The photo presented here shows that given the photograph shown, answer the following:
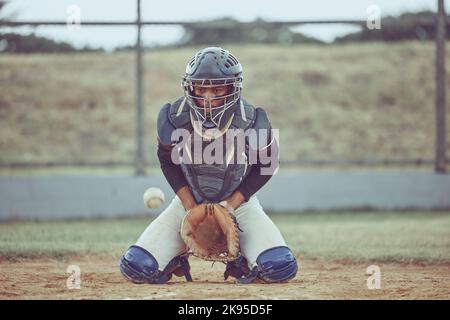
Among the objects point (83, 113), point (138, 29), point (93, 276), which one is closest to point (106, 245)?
point (93, 276)

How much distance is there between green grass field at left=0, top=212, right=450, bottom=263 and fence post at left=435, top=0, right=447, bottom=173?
0.84 meters

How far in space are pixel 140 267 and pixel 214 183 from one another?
0.83 m

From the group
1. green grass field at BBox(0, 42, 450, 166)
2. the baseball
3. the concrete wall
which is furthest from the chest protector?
green grass field at BBox(0, 42, 450, 166)

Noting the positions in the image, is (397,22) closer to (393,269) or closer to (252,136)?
(393,269)

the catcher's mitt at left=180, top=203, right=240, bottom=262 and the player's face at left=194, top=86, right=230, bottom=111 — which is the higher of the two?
the player's face at left=194, top=86, right=230, bottom=111

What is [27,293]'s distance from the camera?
560cm

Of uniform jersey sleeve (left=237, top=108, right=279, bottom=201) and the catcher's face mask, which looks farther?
uniform jersey sleeve (left=237, top=108, right=279, bottom=201)

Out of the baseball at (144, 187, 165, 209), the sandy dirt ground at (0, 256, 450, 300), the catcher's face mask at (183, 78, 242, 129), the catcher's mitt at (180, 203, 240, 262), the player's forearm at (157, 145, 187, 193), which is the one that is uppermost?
the catcher's face mask at (183, 78, 242, 129)

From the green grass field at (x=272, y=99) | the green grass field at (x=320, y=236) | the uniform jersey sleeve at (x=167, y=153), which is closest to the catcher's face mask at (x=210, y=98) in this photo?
the uniform jersey sleeve at (x=167, y=153)

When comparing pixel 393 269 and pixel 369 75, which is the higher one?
pixel 369 75

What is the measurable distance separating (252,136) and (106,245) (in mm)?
3063

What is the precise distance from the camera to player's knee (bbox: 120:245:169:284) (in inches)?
230

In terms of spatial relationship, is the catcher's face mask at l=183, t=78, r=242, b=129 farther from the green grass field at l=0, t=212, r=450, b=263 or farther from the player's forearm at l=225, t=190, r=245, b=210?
the green grass field at l=0, t=212, r=450, b=263

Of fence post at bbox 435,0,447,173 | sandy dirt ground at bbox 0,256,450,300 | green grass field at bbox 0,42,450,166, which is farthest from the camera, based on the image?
green grass field at bbox 0,42,450,166
